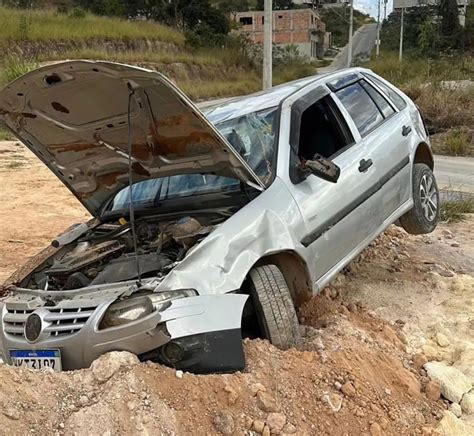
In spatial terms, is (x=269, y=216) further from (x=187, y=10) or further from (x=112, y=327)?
(x=187, y=10)

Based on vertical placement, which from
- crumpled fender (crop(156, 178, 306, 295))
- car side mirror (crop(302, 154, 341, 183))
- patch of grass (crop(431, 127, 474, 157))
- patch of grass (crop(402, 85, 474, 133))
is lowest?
patch of grass (crop(431, 127, 474, 157))

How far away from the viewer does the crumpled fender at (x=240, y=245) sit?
3.45 metres

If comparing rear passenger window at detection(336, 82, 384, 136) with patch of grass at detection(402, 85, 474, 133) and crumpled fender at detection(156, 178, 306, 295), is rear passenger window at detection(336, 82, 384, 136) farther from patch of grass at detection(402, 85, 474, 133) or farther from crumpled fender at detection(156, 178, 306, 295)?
patch of grass at detection(402, 85, 474, 133)

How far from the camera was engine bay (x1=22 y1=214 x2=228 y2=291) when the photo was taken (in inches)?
154

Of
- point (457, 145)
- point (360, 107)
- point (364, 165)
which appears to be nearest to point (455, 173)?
point (457, 145)

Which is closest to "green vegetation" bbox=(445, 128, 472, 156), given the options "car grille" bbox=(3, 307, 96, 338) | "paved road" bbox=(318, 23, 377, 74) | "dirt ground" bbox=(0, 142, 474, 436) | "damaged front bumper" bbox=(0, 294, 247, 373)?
"dirt ground" bbox=(0, 142, 474, 436)

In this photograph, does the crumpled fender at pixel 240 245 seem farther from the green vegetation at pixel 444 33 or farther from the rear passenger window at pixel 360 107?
the green vegetation at pixel 444 33

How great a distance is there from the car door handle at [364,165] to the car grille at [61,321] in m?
2.49

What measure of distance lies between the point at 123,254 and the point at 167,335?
1292 mm

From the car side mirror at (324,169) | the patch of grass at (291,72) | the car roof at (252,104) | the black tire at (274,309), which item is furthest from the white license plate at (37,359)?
the patch of grass at (291,72)

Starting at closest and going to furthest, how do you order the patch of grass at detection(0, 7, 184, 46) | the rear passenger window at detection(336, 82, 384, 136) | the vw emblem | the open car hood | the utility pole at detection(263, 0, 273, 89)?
the vw emblem
the open car hood
the rear passenger window at detection(336, 82, 384, 136)
the utility pole at detection(263, 0, 273, 89)
the patch of grass at detection(0, 7, 184, 46)

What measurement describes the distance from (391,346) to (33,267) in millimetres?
2532

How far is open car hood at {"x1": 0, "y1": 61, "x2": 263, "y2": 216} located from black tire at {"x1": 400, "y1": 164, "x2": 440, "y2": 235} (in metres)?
2.40

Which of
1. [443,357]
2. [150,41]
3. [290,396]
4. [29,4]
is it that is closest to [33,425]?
[290,396]
